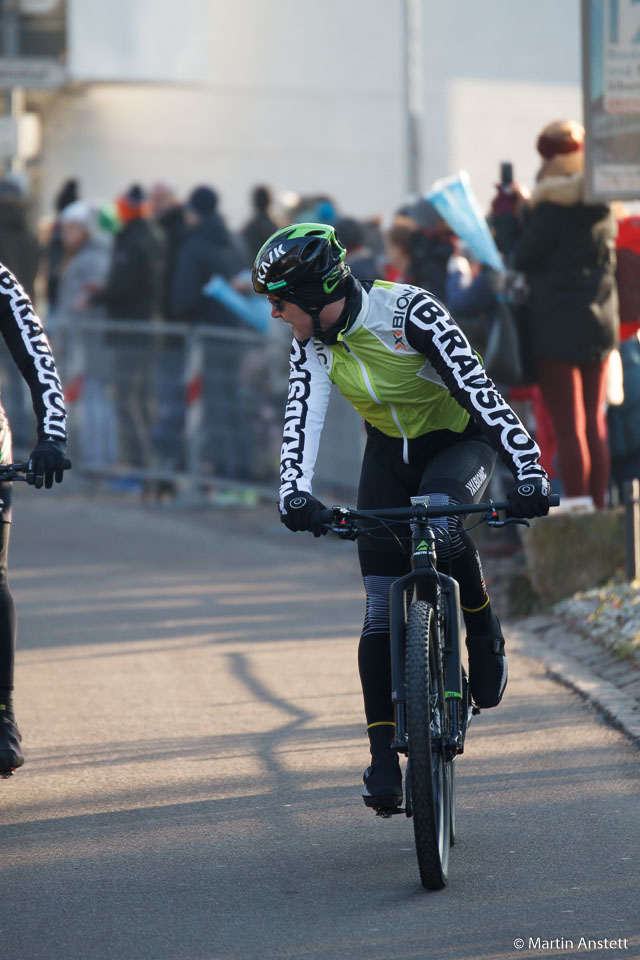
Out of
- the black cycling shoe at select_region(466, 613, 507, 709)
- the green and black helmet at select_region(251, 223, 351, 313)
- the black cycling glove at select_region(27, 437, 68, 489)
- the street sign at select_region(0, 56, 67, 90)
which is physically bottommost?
the black cycling shoe at select_region(466, 613, 507, 709)

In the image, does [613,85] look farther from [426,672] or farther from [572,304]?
[426,672]

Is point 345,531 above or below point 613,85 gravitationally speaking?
below

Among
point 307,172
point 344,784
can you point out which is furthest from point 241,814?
point 307,172

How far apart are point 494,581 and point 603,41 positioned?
3.00 meters

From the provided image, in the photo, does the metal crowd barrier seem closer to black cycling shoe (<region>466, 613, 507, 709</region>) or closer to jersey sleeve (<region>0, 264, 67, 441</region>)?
jersey sleeve (<region>0, 264, 67, 441</region>)

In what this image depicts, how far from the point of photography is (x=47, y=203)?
93.0ft

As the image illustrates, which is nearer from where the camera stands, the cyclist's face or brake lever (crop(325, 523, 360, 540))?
brake lever (crop(325, 523, 360, 540))

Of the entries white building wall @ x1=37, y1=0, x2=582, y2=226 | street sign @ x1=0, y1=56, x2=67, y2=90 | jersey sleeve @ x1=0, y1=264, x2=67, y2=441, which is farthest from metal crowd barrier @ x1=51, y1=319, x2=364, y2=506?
white building wall @ x1=37, y1=0, x2=582, y2=226

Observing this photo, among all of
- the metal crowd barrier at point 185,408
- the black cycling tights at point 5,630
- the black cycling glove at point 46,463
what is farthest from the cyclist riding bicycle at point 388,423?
the metal crowd barrier at point 185,408

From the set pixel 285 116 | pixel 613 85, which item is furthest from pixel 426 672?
pixel 285 116

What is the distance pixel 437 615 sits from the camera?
4906mm

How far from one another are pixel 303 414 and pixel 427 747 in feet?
3.92

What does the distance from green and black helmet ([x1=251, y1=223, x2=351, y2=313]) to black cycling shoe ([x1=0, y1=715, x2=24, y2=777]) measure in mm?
1706

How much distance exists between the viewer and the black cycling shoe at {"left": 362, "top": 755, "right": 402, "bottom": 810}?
499 cm
